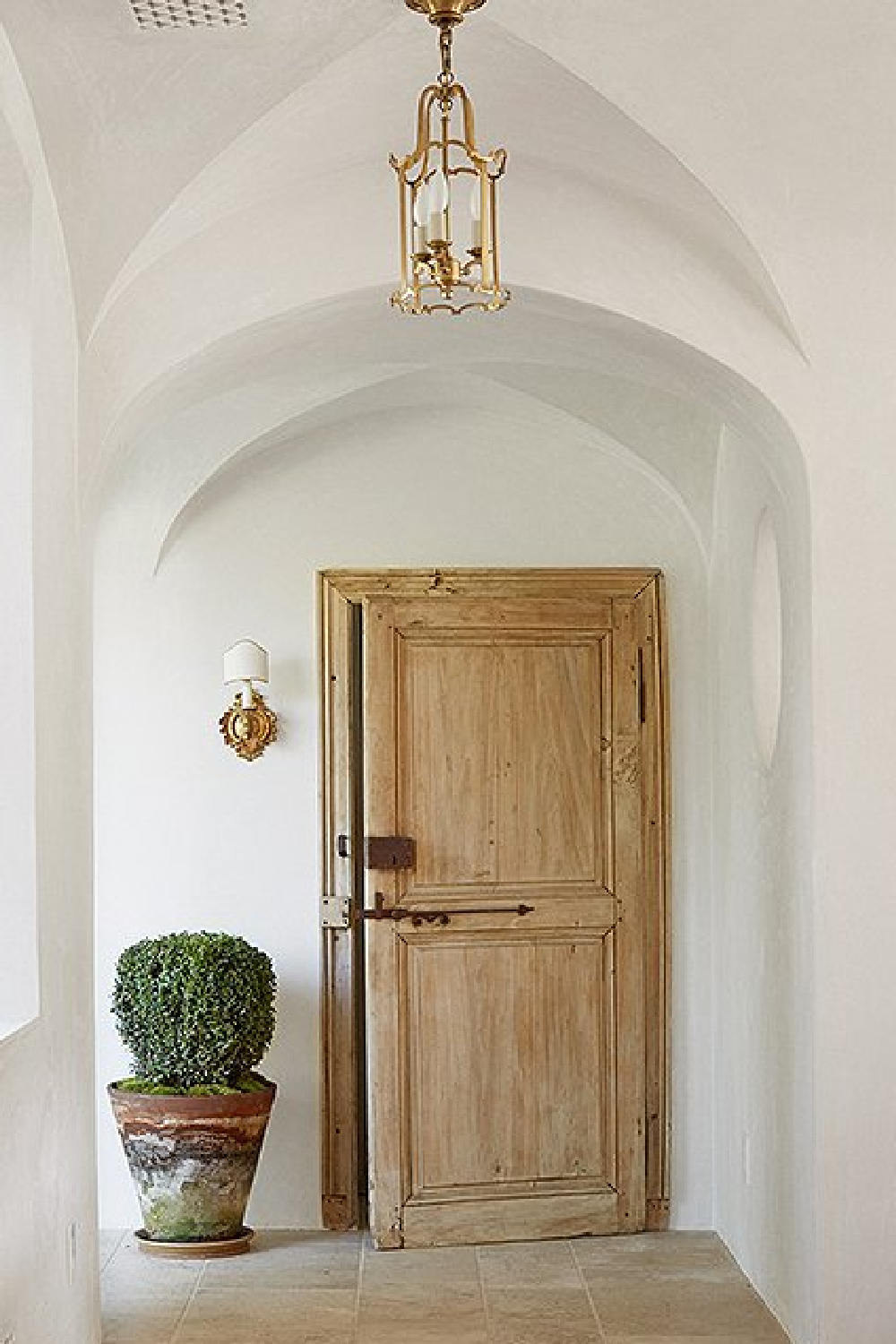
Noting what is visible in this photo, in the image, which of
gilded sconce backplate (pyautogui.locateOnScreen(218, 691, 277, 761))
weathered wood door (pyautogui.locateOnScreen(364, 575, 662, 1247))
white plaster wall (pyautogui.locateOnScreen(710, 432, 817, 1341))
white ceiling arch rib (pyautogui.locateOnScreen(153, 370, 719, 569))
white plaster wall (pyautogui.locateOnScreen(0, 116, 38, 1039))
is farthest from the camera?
gilded sconce backplate (pyautogui.locateOnScreen(218, 691, 277, 761))

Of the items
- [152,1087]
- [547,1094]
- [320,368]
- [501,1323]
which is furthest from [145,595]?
[501,1323]

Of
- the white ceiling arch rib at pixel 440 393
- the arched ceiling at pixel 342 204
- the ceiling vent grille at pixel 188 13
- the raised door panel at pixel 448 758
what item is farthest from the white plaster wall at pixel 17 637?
the raised door panel at pixel 448 758

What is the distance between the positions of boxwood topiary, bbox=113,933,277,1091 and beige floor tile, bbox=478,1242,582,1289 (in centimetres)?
101

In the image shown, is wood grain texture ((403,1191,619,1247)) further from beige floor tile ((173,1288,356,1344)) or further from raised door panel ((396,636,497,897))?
raised door panel ((396,636,497,897))

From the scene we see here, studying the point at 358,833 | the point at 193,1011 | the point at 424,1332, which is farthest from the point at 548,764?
the point at 424,1332

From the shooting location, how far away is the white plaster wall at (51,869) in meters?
4.27

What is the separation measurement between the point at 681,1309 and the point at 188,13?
4.06m

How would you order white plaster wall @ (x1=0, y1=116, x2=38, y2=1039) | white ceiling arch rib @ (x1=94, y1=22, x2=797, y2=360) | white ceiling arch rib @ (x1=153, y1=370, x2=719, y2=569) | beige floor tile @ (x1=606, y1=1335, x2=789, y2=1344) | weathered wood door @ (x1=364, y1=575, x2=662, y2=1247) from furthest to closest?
weathered wood door @ (x1=364, y1=575, x2=662, y2=1247) < white ceiling arch rib @ (x1=153, y1=370, x2=719, y2=569) < beige floor tile @ (x1=606, y1=1335, x2=789, y2=1344) < white ceiling arch rib @ (x1=94, y1=22, x2=797, y2=360) < white plaster wall @ (x1=0, y1=116, x2=38, y2=1039)

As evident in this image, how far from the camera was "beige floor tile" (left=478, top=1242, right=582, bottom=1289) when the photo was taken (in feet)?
21.4

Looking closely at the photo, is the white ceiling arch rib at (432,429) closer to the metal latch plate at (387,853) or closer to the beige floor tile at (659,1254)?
the metal latch plate at (387,853)

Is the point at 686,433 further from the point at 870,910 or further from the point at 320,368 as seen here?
the point at 870,910

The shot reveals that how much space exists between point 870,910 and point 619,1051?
6.91 feet

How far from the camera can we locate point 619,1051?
727 centimetres

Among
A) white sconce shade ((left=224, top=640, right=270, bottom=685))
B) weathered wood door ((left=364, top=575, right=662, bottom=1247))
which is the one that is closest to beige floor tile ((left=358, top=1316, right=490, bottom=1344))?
weathered wood door ((left=364, top=575, right=662, bottom=1247))
